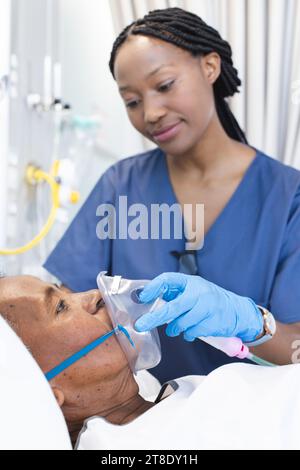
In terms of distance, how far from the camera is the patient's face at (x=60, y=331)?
1123 mm

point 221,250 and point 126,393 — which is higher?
point 221,250

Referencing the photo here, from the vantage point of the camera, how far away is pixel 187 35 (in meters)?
1.51

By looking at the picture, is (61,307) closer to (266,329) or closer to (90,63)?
(266,329)

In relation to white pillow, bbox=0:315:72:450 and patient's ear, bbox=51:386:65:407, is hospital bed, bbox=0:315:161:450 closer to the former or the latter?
white pillow, bbox=0:315:72:450

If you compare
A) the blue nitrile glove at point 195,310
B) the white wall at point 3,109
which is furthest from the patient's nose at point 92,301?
the white wall at point 3,109

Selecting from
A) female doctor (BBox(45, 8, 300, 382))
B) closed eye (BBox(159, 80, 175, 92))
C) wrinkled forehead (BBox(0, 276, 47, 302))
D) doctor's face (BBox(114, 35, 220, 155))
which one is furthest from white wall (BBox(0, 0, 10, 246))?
wrinkled forehead (BBox(0, 276, 47, 302))

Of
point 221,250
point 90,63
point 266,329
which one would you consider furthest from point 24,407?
point 90,63

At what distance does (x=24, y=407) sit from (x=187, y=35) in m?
1.09

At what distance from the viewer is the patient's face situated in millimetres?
1123

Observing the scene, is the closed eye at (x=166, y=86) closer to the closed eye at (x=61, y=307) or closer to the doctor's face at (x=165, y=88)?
the doctor's face at (x=165, y=88)

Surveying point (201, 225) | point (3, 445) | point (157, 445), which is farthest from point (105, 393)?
point (201, 225)

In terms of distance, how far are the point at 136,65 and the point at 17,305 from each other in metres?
0.71

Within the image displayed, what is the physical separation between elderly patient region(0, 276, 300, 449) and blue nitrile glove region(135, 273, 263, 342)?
95 millimetres

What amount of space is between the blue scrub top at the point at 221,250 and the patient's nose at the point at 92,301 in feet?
1.07
